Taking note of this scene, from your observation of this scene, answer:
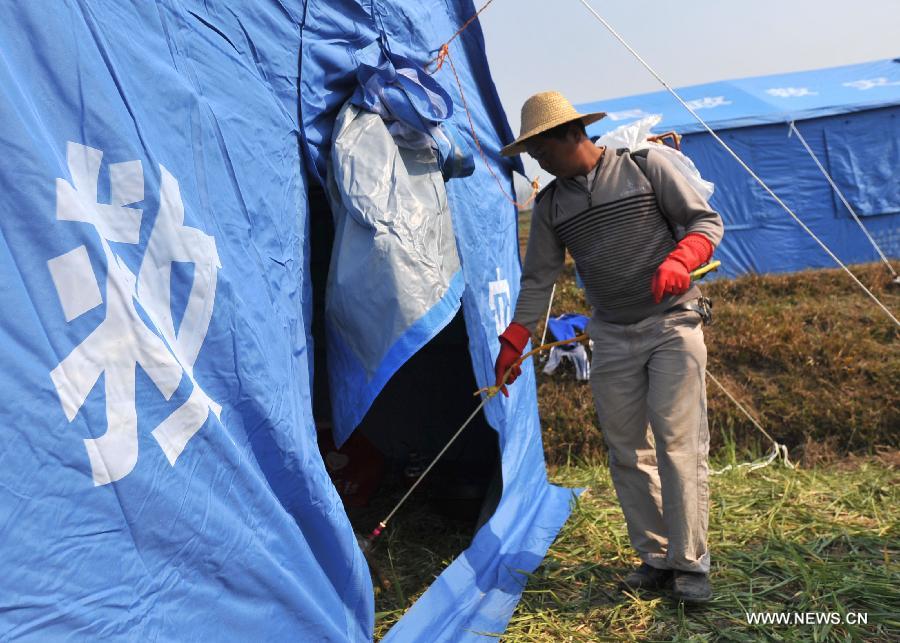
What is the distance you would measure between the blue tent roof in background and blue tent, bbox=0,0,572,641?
8441mm

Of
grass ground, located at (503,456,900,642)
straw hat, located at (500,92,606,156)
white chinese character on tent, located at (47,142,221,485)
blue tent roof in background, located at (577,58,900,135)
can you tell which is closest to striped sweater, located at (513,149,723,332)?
straw hat, located at (500,92,606,156)

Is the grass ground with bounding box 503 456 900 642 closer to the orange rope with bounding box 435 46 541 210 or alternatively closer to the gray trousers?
the gray trousers

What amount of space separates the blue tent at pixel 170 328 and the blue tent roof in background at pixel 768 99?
27.7 feet

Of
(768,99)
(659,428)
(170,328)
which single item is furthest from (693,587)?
(768,99)

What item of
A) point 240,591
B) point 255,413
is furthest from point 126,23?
point 240,591

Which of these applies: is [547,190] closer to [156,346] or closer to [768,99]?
[156,346]

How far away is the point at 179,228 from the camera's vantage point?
1.60 metres

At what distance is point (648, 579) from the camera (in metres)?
2.90

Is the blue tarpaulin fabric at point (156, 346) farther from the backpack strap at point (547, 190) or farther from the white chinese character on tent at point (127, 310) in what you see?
the backpack strap at point (547, 190)

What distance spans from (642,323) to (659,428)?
0.38 metres

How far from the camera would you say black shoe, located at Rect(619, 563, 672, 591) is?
2.90 meters

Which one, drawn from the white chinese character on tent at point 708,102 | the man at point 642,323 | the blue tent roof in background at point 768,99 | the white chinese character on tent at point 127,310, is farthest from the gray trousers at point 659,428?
the white chinese character on tent at point 708,102

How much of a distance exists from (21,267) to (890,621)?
2.70 meters

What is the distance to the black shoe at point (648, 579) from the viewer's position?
2.90 m
